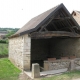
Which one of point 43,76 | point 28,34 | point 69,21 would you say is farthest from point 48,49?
point 43,76

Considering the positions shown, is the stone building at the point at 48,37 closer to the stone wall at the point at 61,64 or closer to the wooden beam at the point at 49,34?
the wooden beam at the point at 49,34

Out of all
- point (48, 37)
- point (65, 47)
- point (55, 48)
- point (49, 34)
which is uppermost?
point (49, 34)

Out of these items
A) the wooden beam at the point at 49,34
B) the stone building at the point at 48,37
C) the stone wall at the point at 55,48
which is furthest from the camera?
the stone wall at the point at 55,48

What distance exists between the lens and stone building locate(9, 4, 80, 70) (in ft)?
39.1

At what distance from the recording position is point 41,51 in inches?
806

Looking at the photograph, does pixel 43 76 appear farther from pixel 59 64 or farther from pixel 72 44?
pixel 72 44

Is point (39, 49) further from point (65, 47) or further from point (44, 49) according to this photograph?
point (65, 47)

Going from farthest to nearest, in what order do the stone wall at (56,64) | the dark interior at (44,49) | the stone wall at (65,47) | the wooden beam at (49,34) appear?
the dark interior at (44,49)
the stone wall at (65,47)
the wooden beam at (49,34)
the stone wall at (56,64)

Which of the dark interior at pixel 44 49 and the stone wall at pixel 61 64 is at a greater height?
the dark interior at pixel 44 49

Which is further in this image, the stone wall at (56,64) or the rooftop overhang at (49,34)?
the rooftop overhang at (49,34)

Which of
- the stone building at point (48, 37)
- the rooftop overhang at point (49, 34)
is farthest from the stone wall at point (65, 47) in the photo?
the rooftop overhang at point (49, 34)

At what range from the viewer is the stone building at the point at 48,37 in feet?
39.1

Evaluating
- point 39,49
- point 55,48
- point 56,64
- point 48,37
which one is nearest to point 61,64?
point 56,64

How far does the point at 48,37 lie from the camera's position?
1297 centimetres
